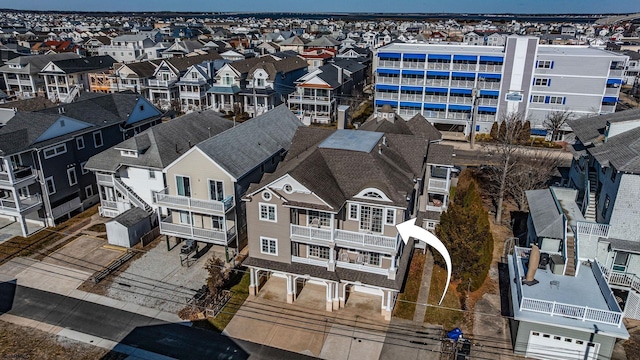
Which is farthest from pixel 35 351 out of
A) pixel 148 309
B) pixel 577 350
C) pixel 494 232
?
pixel 494 232

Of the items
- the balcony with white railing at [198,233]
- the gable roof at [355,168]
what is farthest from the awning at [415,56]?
the balcony with white railing at [198,233]

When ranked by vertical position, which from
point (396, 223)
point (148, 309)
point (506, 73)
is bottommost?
point (148, 309)

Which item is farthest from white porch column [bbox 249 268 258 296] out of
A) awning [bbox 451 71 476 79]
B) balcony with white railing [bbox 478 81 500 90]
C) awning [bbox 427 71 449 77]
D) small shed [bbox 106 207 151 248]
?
balcony with white railing [bbox 478 81 500 90]

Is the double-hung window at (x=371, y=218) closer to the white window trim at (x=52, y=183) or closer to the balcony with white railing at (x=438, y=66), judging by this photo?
the white window trim at (x=52, y=183)

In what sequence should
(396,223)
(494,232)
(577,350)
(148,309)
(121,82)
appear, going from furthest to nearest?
(121,82) < (494,232) < (148,309) < (396,223) < (577,350)

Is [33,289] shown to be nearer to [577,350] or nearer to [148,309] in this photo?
[148,309]
